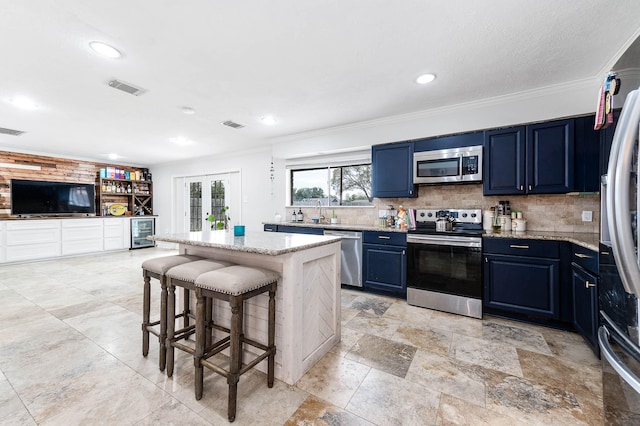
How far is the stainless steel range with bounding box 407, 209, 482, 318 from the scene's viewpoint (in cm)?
295

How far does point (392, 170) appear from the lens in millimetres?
3764

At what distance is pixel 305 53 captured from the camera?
2.26 metres

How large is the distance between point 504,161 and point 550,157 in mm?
393

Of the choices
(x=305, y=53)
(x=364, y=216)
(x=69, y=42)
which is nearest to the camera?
(x=69, y=42)

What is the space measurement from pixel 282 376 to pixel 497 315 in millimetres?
2374

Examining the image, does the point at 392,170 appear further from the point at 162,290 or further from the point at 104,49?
the point at 104,49

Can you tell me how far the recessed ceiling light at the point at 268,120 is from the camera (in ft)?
12.4

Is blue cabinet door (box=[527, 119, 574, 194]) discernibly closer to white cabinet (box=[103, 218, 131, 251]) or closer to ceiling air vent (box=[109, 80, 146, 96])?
ceiling air vent (box=[109, 80, 146, 96])

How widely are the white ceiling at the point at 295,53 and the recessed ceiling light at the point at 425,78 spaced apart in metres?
0.08

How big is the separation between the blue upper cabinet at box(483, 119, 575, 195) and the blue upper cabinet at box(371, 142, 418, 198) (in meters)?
0.86

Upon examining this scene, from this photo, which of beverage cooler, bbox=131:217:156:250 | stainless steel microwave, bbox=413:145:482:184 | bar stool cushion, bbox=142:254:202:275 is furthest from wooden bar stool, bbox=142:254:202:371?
beverage cooler, bbox=131:217:156:250

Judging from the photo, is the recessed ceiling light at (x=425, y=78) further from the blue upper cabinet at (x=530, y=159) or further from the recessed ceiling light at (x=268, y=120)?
the recessed ceiling light at (x=268, y=120)

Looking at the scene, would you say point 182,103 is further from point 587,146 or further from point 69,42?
point 587,146

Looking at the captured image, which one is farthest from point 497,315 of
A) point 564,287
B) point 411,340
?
point 411,340
